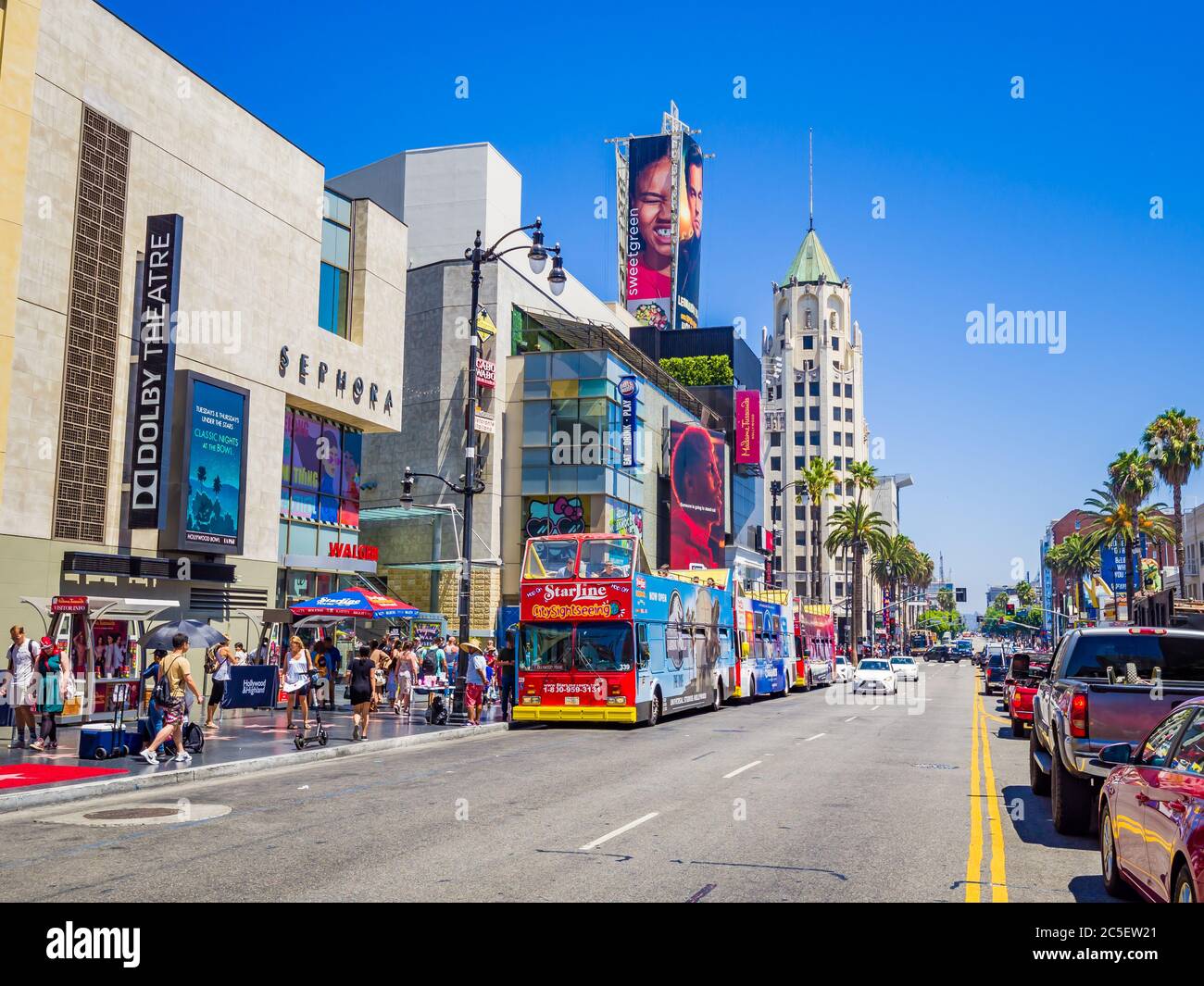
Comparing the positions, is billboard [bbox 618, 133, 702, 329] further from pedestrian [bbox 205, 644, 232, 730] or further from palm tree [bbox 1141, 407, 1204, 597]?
pedestrian [bbox 205, 644, 232, 730]

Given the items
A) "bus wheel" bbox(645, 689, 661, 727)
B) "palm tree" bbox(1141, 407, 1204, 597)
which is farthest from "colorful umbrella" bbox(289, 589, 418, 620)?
"palm tree" bbox(1141, 407, 1204, 597)

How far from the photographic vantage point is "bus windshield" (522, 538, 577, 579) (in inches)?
992

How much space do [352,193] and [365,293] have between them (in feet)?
107

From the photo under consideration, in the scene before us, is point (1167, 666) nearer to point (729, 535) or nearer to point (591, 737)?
point (591, 737)

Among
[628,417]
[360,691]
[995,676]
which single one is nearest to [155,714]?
[360,691]

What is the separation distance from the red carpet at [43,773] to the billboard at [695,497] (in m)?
48.9

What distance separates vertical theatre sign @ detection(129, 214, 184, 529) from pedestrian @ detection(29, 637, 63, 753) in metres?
8.26

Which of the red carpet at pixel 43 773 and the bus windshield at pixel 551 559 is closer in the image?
the red carpet at pixel 43 773

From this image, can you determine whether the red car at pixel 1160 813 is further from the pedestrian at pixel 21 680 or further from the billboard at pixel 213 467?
the billboard at pixel 213 467

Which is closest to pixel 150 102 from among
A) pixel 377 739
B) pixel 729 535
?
pixel 377 739

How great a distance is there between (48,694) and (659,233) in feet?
244

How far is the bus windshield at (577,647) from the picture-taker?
24.6 metres

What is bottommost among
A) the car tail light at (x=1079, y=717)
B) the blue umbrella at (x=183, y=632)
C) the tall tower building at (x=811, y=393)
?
the car tail light at (x=1079, y=717)

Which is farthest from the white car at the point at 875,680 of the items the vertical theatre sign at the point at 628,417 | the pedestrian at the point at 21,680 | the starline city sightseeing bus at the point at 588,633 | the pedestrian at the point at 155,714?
the pedestrian at the point at 21,680
